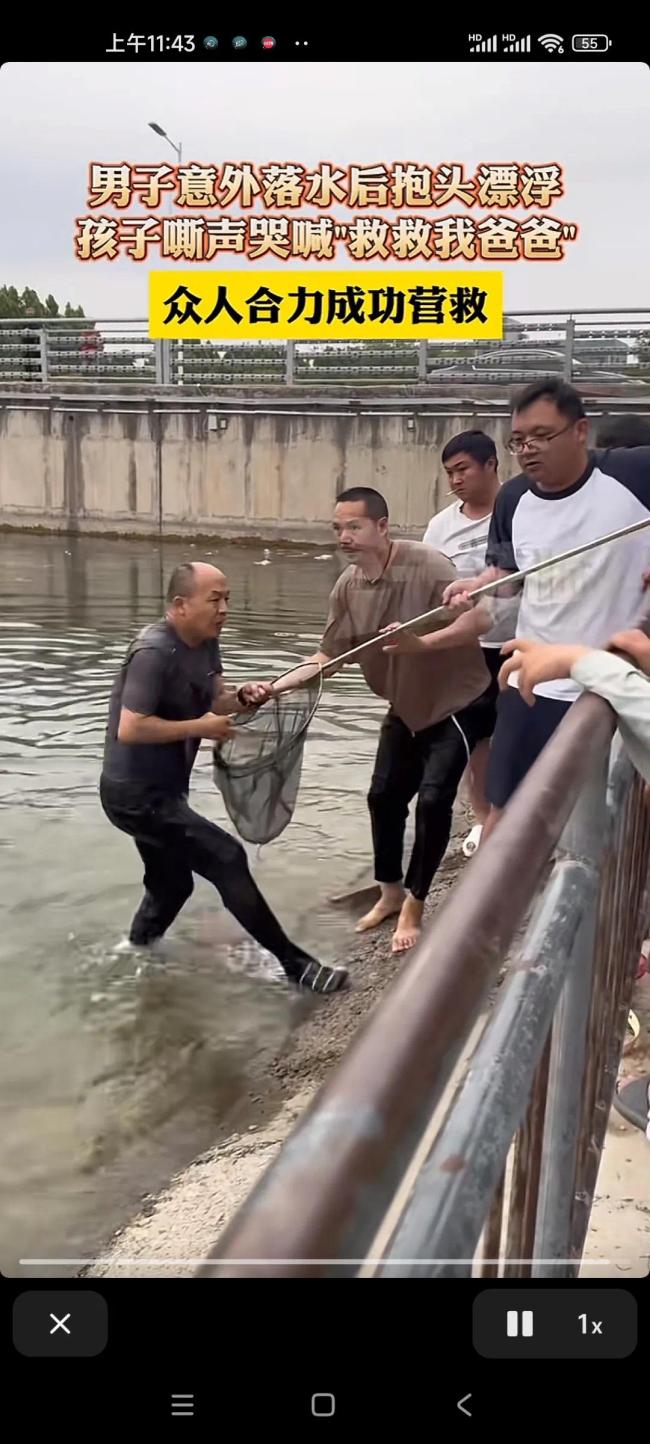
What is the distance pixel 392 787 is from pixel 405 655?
0.46m

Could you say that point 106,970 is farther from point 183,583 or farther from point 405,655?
point 405,655

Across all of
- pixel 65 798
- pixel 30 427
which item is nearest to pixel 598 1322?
pixel 65 798

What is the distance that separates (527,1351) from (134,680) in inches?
102

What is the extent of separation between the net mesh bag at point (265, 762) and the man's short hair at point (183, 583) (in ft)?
1.38

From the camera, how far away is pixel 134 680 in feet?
10.6

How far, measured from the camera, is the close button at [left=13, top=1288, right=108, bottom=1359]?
0.79m

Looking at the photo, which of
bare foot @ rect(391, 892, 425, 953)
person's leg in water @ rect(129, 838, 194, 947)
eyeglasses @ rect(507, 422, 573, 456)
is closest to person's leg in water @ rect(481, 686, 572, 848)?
eyeglasses @ rect(507, 422, 573, 456)

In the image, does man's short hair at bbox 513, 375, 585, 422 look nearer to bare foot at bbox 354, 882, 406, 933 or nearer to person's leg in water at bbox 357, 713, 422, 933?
person's leg in water at bbox 357, 713, 422, 933

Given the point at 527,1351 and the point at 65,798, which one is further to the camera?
the point at 65,798

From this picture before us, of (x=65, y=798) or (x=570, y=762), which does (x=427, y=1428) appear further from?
(x=65, y=798)

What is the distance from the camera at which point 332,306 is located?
2.14 m

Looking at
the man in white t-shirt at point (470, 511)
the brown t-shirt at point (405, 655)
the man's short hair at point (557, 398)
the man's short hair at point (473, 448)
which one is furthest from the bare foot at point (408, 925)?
the man's short hair at point (557, 398)

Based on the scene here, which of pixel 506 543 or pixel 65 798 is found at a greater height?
pixel 506 543
